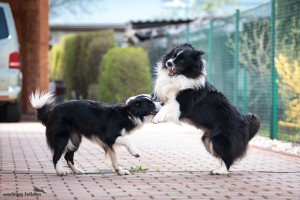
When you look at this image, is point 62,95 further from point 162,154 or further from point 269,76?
point 162,154

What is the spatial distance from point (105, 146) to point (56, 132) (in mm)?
584

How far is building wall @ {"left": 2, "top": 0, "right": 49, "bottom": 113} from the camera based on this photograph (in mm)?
22188

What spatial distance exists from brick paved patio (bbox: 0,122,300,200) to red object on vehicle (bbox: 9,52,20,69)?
4239mm

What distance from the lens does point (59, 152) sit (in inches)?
396

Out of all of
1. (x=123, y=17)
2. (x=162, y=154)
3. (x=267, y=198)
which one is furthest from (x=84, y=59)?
(x=267, y=198)

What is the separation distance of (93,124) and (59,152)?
→ 50 centimetres

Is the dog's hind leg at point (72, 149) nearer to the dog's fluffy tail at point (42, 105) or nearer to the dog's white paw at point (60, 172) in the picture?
the dog's white paw at point (60, 172)

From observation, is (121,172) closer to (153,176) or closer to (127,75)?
(153,176)

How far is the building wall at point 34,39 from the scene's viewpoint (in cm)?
2219

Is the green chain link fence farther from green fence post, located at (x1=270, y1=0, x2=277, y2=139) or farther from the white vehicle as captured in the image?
the white vehicle

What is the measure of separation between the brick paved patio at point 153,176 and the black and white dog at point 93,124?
0.31 metres

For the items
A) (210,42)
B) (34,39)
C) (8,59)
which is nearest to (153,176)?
(8,59)

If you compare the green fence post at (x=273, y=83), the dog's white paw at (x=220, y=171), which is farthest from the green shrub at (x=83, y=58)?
the dog's white paw at (x=220, y=171)

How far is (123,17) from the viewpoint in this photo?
142 feet
